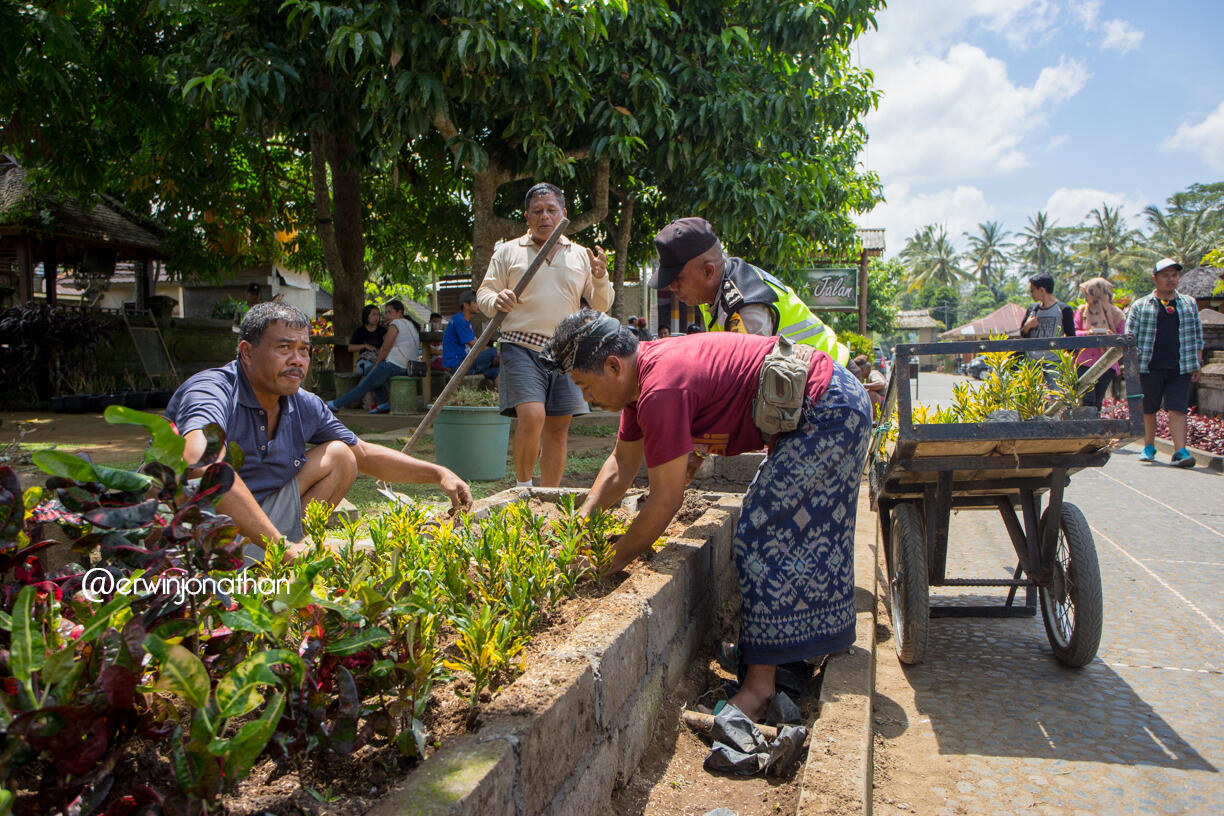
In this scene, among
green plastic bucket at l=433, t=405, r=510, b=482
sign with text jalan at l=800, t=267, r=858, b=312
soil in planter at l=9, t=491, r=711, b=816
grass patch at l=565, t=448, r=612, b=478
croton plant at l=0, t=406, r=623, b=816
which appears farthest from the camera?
sign with text jalan at l=800, t=267, r=858, b=312

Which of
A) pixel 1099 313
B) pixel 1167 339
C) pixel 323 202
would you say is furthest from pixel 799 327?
pixel 323 202

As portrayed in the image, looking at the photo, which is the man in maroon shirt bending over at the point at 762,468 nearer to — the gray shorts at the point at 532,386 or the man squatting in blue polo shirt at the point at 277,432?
the man squatting in blue polo shirt at the point at 277,432

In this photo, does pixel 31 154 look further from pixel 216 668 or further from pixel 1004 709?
pixel 1004 709

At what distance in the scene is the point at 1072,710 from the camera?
3.24 meters

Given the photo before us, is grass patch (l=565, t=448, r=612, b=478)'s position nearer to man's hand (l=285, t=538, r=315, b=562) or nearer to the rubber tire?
the rubber tire

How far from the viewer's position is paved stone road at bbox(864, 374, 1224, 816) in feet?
8.68

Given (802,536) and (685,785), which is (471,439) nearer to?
(802,536)

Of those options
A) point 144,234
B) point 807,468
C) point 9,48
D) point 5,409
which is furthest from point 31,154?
point 807,468

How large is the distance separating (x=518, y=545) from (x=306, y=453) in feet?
4.04

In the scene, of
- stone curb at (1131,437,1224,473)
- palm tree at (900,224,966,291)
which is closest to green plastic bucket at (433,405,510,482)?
stone curb at (1131,437,1224,473)

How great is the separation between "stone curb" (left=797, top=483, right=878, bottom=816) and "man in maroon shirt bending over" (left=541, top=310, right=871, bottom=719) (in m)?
0.15

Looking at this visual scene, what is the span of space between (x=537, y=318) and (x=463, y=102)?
15.0 feet

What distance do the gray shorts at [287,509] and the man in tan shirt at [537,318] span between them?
1.57 metres

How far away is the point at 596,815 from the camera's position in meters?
2.13
